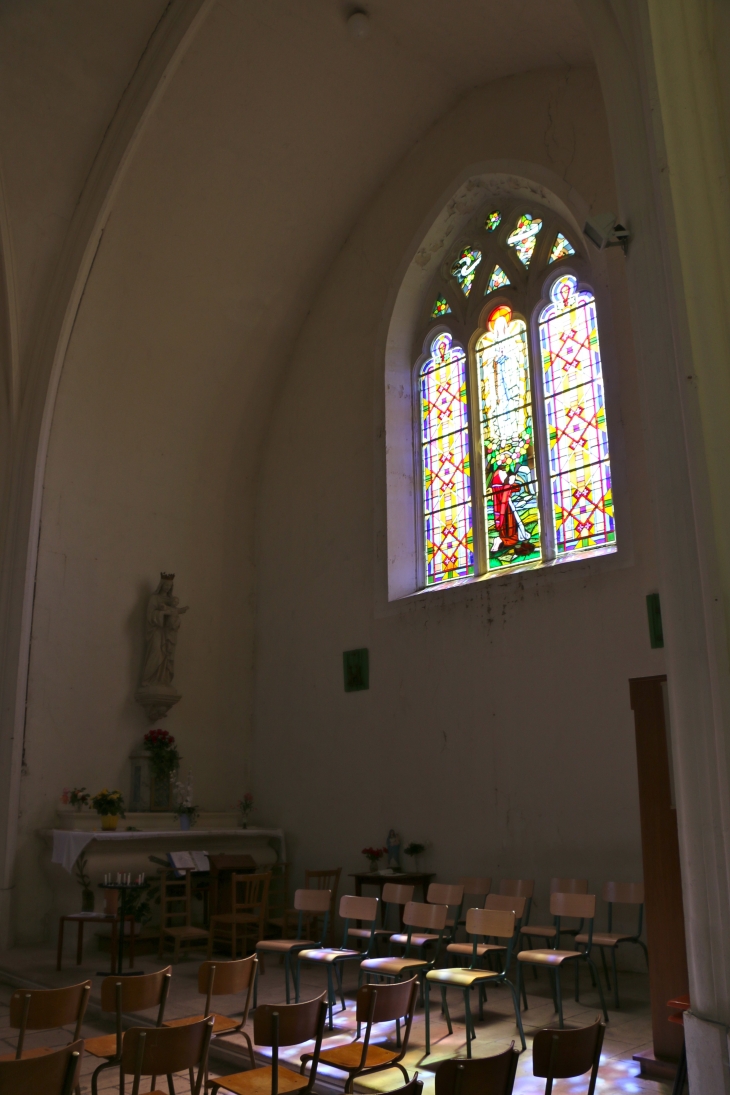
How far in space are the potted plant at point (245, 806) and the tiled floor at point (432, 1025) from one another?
240cm

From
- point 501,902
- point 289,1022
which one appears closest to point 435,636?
point 501,902

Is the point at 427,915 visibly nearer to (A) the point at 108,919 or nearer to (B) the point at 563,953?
(B) the point at 563,953

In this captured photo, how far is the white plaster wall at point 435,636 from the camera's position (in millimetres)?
7574

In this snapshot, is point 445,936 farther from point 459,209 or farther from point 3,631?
point 459,209

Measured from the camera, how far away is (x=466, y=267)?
10.2 metres

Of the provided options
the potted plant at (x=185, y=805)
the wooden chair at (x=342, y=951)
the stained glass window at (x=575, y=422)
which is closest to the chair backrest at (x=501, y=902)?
the wooden chair at (x=342, y=951)

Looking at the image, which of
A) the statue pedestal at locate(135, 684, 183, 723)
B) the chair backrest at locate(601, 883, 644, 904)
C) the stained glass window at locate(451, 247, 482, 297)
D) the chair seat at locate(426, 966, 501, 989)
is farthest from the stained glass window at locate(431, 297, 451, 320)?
the chair seat at locate(426, 966, 501, 989)

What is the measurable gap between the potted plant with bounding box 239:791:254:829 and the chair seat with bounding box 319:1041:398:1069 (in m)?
6.09

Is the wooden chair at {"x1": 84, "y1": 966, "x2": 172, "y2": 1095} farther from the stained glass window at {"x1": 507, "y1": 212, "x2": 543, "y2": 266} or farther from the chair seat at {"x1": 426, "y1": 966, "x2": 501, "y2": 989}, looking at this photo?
the stained glass window at {"x1": 507, "y1": 212, "x2": 543, "y2": 266}

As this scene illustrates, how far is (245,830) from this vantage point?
9602 millimetres

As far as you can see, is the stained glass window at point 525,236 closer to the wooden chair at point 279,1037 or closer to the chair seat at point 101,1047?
the wooden chair at point 279,1037

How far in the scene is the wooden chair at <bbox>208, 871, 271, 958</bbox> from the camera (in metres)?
7.59

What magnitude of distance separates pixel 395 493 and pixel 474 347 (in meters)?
1.84

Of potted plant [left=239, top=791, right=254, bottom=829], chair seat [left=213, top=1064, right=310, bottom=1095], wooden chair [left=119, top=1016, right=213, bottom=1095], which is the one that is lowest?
chair seat [left=213, top=1064, right=310, bottom=1095]
